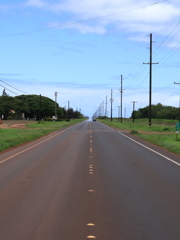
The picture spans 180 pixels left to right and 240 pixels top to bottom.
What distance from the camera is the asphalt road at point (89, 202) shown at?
19.2 feet

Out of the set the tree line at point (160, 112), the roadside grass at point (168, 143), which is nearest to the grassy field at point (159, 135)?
the roadside grass at point (168, 143)

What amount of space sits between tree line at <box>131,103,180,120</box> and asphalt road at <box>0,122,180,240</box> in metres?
120

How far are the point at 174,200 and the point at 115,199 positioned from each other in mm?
1439

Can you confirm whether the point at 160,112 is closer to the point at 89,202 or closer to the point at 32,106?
the point at 32,106

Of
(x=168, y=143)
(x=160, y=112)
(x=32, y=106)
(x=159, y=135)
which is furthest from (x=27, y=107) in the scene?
(x=168, y=143)

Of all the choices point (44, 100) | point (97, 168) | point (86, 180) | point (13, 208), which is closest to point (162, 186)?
point (86, 180)

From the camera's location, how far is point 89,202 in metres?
7.84

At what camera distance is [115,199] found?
8.13m

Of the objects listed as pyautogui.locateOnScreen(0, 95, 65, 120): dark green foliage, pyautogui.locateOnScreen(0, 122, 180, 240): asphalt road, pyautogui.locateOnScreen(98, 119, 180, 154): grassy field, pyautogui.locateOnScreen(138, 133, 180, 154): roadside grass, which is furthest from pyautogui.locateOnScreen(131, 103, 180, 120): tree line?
pyautogui.locateOnScreen(0, 122, 180, 240): asphalt road

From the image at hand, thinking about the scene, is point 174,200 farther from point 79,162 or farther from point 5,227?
point 79,162

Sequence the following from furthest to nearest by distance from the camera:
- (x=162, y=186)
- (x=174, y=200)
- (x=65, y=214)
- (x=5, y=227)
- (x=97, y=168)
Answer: (x=97, y=168) < (x=162, y=186) < (x=174, y=200) < (x=65, y=214) < (x=5, y=227)

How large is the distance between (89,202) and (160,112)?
493 feet

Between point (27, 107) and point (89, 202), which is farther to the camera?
point (27, 107)

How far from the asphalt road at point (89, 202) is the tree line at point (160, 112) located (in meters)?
120
